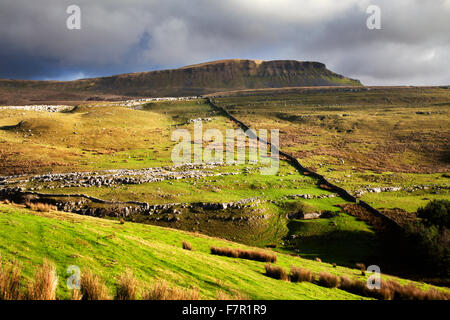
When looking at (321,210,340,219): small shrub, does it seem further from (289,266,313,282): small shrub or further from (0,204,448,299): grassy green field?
(0,204,448,299): grassy green field

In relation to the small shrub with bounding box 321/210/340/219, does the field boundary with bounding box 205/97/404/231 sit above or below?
above

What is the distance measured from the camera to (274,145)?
7138cm

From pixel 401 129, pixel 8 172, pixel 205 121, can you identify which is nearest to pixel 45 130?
pixel 8 172

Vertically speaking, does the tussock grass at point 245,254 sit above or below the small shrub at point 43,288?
below

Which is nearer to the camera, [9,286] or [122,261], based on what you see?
[9,286]

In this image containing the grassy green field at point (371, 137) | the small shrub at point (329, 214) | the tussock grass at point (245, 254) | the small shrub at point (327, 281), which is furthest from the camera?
the grassy green field at point (371, 137)

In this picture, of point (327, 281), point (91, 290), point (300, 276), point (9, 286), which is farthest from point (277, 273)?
point (9, 286)

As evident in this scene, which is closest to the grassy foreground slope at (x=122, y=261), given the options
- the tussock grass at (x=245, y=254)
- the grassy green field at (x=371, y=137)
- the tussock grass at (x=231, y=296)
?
the tussock grass at (x=231, y=296)

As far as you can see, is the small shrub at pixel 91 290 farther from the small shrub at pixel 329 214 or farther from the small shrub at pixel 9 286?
the small shrub at pixel 329 214

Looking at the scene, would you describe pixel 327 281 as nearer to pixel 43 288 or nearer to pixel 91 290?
pixel 91 290

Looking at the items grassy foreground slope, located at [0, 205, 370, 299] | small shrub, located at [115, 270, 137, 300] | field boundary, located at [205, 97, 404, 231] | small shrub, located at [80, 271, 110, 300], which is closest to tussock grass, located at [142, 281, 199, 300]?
small shrub, located at [115, 270, 137, 300]
